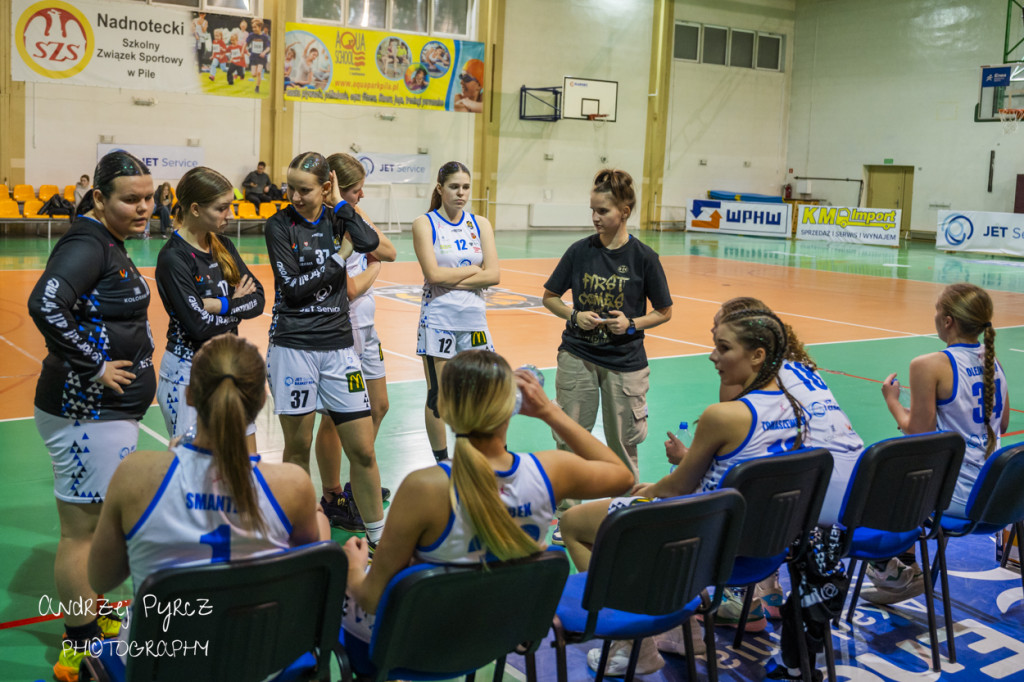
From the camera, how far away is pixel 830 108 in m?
32.7

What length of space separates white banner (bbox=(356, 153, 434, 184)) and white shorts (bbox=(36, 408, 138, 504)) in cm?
2261

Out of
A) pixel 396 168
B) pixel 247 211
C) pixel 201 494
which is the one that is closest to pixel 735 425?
pixel 201 494

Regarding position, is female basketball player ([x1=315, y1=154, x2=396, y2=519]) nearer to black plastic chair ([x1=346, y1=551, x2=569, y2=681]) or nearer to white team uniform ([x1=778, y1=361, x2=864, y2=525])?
white team uniform ([x1=778, y1=361, x2=864, y2=525])

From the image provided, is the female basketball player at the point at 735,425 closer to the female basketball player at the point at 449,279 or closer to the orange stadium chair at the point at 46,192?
the female basketball player at the point at 449,279

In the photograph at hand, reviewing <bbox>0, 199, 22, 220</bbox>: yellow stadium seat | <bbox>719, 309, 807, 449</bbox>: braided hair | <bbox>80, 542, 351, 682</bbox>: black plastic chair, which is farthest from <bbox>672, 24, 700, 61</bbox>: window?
<bbox>80, 542, 351, 682</bbox>: black plastic chair

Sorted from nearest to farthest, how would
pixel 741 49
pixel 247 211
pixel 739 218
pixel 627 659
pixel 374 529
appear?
1. pixel 627 659
2. pixel 374 529
3. pixel 247 211
4. pixel 739 218
5. pixel 741 49

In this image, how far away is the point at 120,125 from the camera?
73.7 ft

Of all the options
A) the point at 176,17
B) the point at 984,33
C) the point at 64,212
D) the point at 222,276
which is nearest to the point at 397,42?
the point at 176,17

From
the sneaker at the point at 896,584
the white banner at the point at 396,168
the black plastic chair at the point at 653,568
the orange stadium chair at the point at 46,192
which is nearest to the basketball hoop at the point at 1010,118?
the white banner at the point at 396,168

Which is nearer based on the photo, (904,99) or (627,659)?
(627,659)

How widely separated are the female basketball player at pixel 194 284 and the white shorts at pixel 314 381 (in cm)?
39

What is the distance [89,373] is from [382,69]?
23615 mm

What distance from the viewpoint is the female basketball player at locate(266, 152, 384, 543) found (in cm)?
464

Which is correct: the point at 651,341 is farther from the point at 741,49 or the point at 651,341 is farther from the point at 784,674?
the point at 741,49
